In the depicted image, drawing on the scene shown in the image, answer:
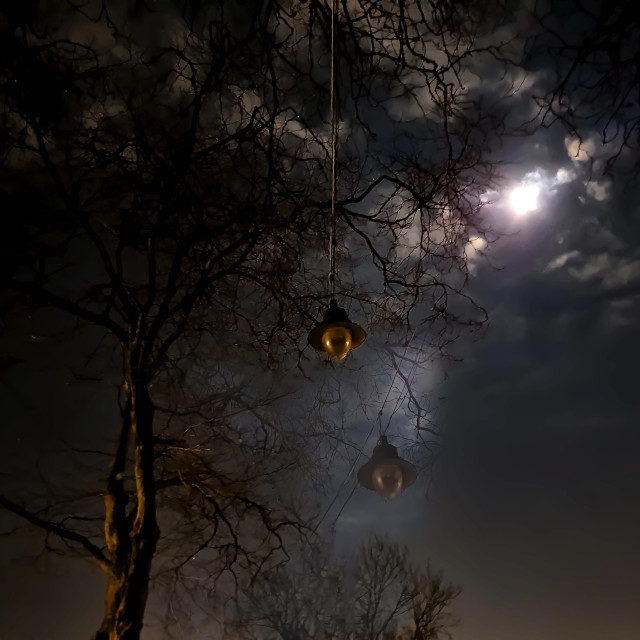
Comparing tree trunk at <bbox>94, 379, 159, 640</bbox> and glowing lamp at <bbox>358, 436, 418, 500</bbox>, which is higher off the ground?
glowing lamp at <bbox>358, 436, 418, 500</bbox>

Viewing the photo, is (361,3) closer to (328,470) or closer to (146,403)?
(146,403)

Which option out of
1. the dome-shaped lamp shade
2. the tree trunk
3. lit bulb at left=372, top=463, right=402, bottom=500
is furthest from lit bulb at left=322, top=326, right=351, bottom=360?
lit bulb at left=372, top=463, right=402, bottom=500

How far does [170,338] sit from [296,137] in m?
2.47

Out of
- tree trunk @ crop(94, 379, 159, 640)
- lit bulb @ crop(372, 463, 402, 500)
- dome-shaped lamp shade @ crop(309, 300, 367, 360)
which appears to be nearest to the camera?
dome-shaped lamp shade @ crop(309, 300, 367, 360)

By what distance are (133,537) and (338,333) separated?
2520 mm

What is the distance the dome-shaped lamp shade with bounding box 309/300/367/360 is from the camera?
12.3 ft

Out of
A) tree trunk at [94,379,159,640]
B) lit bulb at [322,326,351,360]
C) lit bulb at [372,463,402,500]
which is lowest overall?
tree trunk at [94,379,159,640]

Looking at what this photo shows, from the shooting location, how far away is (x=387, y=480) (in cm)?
628

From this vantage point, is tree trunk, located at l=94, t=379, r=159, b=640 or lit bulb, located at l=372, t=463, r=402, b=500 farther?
lit bulb, located at l=372, t=463, r=402, b=500

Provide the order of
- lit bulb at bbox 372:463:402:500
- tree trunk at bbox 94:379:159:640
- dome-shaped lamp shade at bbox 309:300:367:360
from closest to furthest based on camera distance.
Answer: dome-shaped lamp shade at bbox 309:300:367:360
tree trunk at bbox 94:379:159:640
lit bulb at bbox 372:463:402:500

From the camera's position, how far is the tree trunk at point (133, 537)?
13.4ft

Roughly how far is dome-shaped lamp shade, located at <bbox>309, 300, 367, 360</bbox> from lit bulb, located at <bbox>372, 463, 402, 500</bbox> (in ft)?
9.82

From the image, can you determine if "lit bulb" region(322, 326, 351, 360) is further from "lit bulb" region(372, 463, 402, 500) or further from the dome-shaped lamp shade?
"lit bulb" region(372, 463, 402, 500)

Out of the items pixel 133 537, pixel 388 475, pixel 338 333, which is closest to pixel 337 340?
pixel 338 333
